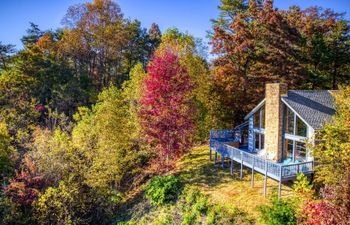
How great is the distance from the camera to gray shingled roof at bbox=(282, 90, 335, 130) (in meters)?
14.4

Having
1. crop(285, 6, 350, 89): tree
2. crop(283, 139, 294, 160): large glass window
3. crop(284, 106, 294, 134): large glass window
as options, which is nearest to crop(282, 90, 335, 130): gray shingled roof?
crop(284, 106, 294, 134): large glass window

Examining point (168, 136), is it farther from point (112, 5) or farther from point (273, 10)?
point (112, 5)

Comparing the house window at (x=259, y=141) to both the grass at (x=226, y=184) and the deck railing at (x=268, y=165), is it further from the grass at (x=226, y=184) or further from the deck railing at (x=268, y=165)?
the deck railing at (x=268, y=165)

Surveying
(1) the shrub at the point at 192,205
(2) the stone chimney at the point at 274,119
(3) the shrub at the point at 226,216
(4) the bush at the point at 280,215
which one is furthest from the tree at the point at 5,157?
(2) the stone chimney at the point at 274,119

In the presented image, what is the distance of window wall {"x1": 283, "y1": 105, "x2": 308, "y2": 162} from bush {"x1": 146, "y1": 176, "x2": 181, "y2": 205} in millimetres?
7361

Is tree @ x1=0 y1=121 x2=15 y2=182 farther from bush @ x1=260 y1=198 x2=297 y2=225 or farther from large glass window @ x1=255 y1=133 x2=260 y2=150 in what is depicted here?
large glass window @ x1=255 y1=133 x2=260 y2=150

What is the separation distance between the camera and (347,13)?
95.9ft

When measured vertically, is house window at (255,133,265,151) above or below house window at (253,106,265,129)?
below

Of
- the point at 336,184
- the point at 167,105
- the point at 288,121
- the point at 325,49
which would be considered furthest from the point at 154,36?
the point at 336,184

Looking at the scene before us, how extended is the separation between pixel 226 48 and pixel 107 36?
20467mm

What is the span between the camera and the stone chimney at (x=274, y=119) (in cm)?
1602

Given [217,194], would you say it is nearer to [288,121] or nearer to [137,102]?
[288,121]

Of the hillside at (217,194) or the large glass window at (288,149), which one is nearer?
the hillside at (217,194)

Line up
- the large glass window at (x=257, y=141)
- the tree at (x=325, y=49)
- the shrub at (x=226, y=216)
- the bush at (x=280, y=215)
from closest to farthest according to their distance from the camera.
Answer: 1. the bush at (x=280, y=215)
2. the shrub at (x=226, y=216)
3. the large glass window at (x=257, y=141)
4. the tree at (x=325, y=49)
